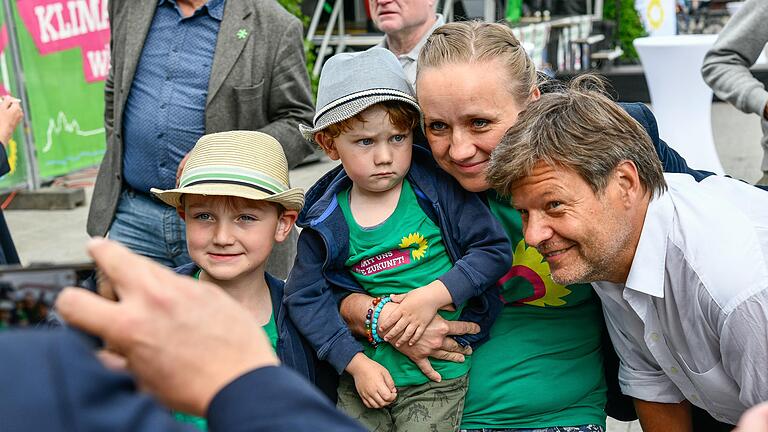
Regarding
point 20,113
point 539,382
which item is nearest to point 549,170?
point 539,382

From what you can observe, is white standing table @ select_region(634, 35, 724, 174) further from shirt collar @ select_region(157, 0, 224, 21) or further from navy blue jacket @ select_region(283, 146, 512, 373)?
navy blue jacket @ select_region(283, 146, 512, 373)

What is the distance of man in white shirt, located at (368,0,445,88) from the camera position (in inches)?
144

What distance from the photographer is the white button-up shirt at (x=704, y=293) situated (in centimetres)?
200

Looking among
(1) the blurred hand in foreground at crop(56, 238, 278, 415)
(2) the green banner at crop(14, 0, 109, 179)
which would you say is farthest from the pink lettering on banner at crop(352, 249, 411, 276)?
(2) the green banner at crop(14, 0, 109, 179)

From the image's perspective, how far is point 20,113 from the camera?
11.6 feet

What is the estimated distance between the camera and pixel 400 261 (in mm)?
2447

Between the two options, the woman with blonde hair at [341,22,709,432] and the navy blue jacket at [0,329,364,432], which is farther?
the woman with blonde hair at [341,22,709,432]

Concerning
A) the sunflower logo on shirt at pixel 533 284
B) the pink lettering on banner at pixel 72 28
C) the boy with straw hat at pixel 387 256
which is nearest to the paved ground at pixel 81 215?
the pink lettering on banner at pixel 72 28

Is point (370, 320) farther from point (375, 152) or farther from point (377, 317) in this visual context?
point (375, 152)

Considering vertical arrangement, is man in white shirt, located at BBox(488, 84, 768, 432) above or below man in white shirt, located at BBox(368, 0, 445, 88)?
below

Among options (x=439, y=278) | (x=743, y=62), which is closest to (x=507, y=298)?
(x=439, y=278)

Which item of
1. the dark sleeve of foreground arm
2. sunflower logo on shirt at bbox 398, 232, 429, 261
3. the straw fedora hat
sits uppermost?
the dark sleeve of foreground arm

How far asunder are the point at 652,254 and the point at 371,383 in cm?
78

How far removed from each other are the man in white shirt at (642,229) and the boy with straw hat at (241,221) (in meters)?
0.65
